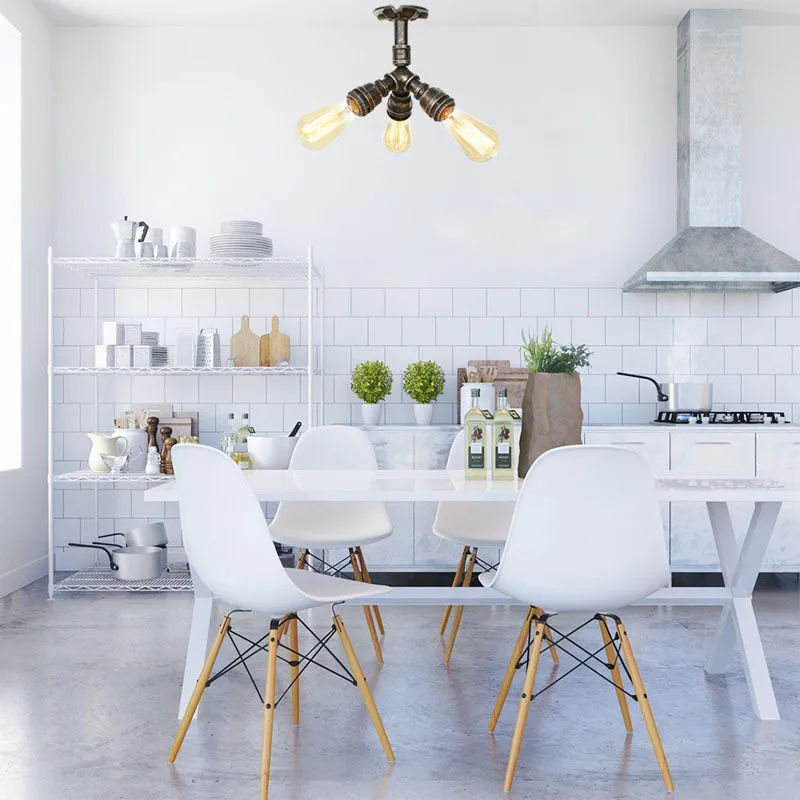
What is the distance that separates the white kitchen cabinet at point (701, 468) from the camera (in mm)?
4168

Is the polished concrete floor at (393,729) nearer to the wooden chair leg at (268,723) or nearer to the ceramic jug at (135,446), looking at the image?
the wooden chair leg at (268,723)

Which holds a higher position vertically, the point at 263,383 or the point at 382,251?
the point at 382,251

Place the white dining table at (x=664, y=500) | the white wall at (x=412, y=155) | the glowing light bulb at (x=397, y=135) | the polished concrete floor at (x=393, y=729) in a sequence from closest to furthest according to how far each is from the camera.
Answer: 1. the polished concrete floor at (x=393, y=729)
2. the white dining table at (x=664, y=500)
3. the glowing light bulb at (x=397, y=135)
4. the white wall at (x=412, y=155)

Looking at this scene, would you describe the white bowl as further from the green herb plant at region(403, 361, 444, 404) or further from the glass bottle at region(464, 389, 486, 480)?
the glass bottle at region(464, 389, 486, 480)

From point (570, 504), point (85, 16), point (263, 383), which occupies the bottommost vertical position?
point (570, 504)

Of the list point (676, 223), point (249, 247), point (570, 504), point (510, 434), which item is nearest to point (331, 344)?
point (249, 247)

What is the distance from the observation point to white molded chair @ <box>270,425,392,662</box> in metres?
3.13

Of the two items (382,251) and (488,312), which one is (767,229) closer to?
(488,312)

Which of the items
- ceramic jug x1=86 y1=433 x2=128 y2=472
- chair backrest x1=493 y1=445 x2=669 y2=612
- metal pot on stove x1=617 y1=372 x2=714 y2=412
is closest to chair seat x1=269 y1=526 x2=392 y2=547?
chair backrest x1=493 y1=445 x2=669 y2=612

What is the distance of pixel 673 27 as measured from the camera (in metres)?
4.72

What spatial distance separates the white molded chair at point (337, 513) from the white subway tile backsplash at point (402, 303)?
5.01 feet

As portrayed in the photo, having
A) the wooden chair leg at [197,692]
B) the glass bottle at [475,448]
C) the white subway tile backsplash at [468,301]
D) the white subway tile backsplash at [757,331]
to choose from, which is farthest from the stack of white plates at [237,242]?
the white subway tile backsplash at [757,331]

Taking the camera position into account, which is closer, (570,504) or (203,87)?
(570,504)

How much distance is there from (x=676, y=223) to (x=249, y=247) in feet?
7.54
